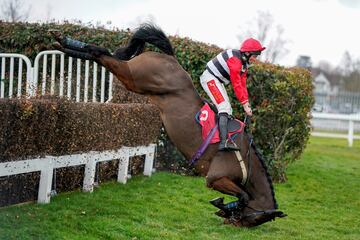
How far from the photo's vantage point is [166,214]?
7.66 metres

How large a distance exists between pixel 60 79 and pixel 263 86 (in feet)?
14.1

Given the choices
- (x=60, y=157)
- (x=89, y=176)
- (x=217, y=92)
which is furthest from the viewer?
(x=89, y=176)

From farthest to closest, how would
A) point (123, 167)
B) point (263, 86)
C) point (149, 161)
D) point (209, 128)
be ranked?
1. point (263, 86)
2. point (149, 161)
3. point (123, 167)
4. point (209, 128)

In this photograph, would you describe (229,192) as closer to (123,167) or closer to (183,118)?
(183,118)

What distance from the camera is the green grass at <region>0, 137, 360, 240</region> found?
Answer: 20.7 feet

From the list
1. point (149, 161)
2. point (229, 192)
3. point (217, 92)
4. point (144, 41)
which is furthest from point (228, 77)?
point (149, 161)

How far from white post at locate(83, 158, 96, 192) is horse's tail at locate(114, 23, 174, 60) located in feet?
5.92

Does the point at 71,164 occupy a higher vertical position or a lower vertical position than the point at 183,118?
lower

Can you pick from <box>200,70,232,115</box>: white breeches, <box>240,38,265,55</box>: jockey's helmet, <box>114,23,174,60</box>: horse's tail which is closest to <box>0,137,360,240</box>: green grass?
<box>200,70,232,115</box>: white breeches

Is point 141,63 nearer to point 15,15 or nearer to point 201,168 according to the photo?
point 201,168

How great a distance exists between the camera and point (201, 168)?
7219 mm

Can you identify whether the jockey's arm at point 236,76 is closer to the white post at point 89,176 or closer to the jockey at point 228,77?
the jockey at point 228,77

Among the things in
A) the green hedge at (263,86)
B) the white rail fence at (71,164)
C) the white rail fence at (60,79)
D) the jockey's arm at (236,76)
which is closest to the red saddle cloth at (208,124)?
the jockey's arm at (236,76)

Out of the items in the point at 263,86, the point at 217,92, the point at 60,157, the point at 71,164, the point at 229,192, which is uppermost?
the point at 263,86
